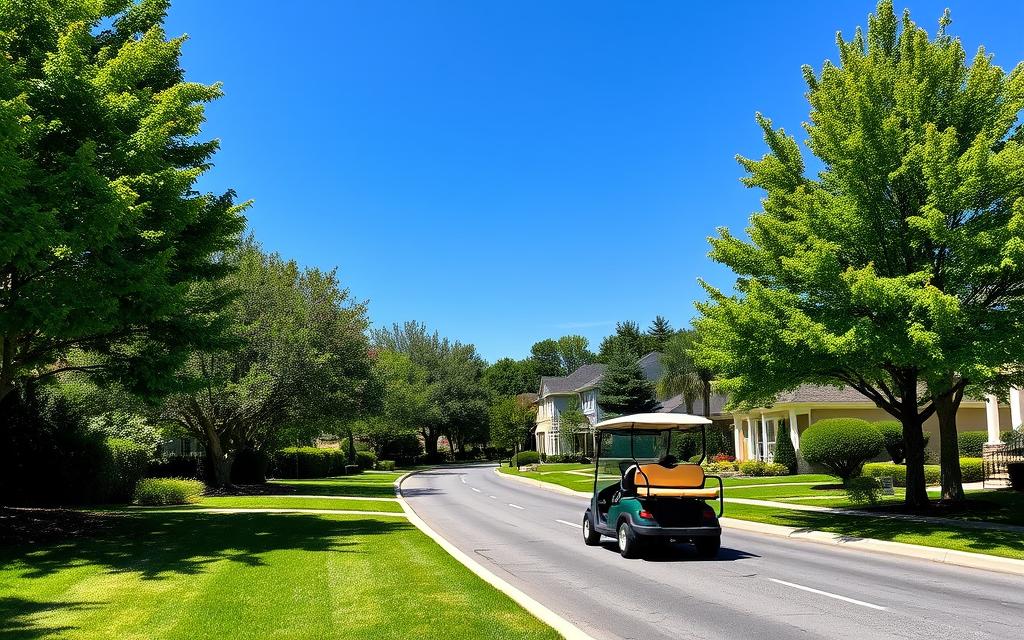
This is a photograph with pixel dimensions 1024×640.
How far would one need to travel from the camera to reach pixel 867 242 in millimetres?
16484

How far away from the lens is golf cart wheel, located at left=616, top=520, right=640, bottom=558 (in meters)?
12.9

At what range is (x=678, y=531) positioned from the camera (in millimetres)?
12523

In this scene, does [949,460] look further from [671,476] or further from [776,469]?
[776,469]

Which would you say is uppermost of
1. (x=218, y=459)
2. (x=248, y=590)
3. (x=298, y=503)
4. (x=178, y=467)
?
(x=218, y=459)

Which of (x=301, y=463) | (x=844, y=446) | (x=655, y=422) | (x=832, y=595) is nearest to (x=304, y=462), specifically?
(x=301, y=463)

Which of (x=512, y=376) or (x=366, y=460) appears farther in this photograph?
(x=512, y=376)

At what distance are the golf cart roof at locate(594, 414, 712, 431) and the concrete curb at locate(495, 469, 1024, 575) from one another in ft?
14.2

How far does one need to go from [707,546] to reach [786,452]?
26085 mm

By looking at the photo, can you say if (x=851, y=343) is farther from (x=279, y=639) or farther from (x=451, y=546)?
(x=279, y=639)

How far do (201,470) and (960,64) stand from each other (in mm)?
31983

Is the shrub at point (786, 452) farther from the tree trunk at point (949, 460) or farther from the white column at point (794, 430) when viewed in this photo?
the tree trunk at point (949, 460)

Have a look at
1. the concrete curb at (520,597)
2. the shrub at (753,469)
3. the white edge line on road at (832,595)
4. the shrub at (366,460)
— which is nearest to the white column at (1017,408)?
the shrub at (753,469)

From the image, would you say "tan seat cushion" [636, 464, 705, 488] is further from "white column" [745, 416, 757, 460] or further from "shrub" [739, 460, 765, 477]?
"white column" [745, 416, 757, 460]

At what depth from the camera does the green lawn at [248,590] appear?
7.68 meters
